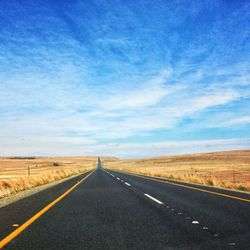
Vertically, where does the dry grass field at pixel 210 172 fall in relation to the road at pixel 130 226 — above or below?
above

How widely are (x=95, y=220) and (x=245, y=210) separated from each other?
4.19 metres

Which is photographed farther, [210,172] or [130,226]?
[210,172]

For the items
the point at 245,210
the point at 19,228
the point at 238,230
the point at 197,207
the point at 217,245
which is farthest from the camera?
the point at 197,207

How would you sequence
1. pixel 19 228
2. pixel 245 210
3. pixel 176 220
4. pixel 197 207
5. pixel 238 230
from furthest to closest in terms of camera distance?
pixel 197 207 → pixel 245 210 → pixel 176 220 → pixel 19 228 → pixel 238 230

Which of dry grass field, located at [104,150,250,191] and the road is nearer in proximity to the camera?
the road

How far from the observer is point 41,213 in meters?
9.34

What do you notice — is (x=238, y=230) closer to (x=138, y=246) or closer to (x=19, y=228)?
(x=138, y=246)

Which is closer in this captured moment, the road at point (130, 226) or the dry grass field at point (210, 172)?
the road at point (130, 226)

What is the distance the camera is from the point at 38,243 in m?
5.73

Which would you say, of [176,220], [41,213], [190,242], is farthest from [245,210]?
[41,213]

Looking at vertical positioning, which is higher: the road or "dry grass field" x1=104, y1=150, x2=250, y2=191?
"dry grass field" x1=104, y1=150, x2=250, y2=191

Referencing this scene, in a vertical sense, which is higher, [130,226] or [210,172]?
[210,172]

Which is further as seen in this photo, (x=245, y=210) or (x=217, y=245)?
(x=245, y=210)

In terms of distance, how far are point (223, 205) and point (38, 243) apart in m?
6.46
